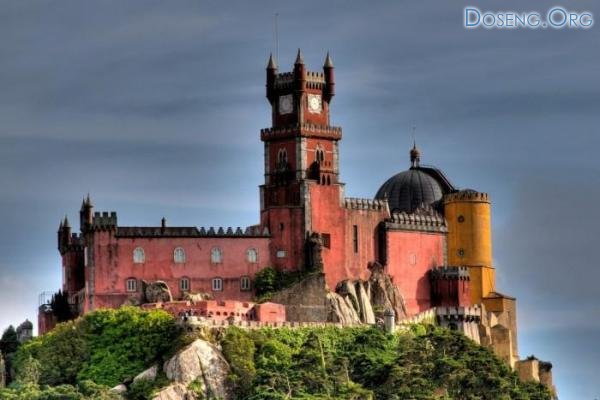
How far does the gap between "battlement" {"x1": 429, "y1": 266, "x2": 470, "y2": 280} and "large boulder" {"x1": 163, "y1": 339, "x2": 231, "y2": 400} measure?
26.6 m

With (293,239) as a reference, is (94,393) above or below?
below

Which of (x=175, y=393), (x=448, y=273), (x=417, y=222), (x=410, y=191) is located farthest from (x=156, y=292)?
(x=410, y=191)

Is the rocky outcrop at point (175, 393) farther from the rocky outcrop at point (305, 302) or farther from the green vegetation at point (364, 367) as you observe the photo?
the rocky outcrop at point (305, 302)

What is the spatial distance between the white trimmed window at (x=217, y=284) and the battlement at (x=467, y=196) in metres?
→ 23.0

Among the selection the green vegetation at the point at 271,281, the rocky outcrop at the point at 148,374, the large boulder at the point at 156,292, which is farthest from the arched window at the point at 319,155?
the rocky outcrop at the point at 148,374

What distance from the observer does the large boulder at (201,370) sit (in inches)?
5635

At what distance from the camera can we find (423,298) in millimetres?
166000

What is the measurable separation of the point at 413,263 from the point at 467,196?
848 cm

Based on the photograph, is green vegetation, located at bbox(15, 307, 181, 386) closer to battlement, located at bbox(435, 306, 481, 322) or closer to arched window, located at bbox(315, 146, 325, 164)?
arched window, located at bbox(315, 146, 325, 164)

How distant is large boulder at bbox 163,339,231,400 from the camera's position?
143 meters

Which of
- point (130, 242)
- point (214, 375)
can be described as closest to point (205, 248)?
point (130, 242)

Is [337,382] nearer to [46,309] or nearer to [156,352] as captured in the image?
[156,352]

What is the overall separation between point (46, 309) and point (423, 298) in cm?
2885

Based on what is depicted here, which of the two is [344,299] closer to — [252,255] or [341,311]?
[341,311]
